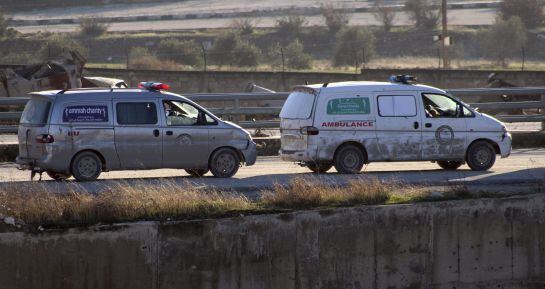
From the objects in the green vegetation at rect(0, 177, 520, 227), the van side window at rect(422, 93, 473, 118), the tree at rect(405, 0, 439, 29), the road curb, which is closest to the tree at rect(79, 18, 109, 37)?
the tree at rect(405, 0, 439, 29)

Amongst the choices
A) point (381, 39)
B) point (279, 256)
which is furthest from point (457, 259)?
point (381, 39)

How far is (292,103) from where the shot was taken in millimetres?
19000

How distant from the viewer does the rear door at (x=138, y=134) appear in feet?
57.2

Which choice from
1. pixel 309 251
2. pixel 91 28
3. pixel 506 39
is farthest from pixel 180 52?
pixel 309 251

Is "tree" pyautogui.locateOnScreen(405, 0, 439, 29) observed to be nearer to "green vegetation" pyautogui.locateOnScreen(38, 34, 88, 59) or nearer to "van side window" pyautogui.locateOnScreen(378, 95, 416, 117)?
"green vegetation" pyautogui.locateOnScreen(38, 34, 88, 59)

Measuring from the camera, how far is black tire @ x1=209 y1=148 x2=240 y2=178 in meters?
18.2

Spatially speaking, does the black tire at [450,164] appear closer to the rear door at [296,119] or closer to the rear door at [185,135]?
the rear door at [296,119]

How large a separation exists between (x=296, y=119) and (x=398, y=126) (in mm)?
1780

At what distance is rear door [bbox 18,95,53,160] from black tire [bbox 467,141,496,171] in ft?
24.3

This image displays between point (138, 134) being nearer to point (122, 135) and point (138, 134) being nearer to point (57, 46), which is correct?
point (122, 135)

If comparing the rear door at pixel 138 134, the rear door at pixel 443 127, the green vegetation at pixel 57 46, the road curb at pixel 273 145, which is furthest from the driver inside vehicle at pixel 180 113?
the green vegetation at pixel 57 46

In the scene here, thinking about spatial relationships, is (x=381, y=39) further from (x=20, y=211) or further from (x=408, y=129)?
(x=20, y=211)

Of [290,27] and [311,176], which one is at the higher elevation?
[290,27]

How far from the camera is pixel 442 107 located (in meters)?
19.2
